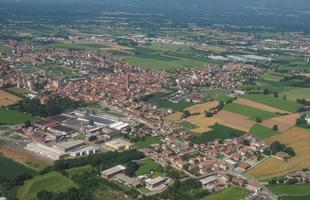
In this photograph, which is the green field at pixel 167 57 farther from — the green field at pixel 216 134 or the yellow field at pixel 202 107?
the green field at pixel 216 134

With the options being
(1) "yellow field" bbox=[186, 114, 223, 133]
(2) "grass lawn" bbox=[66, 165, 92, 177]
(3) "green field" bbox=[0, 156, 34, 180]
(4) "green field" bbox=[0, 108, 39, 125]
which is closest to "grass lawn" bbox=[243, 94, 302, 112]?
(1) "yellow field" bbox=[186, 114, 223, 133]

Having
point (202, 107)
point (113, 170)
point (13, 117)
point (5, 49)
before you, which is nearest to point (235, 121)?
point (202, 107)

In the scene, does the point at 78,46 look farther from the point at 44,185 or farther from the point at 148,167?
the point at 44,185

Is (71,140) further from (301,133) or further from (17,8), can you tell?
(17,8)

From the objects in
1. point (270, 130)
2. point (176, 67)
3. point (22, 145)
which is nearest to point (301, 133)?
point (270, 130)

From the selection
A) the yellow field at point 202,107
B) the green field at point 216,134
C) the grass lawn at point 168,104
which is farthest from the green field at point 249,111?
the green field at point 216,134

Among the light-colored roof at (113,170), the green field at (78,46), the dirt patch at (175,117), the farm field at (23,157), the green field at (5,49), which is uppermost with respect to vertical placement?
the light-colored roof at (113,170)
